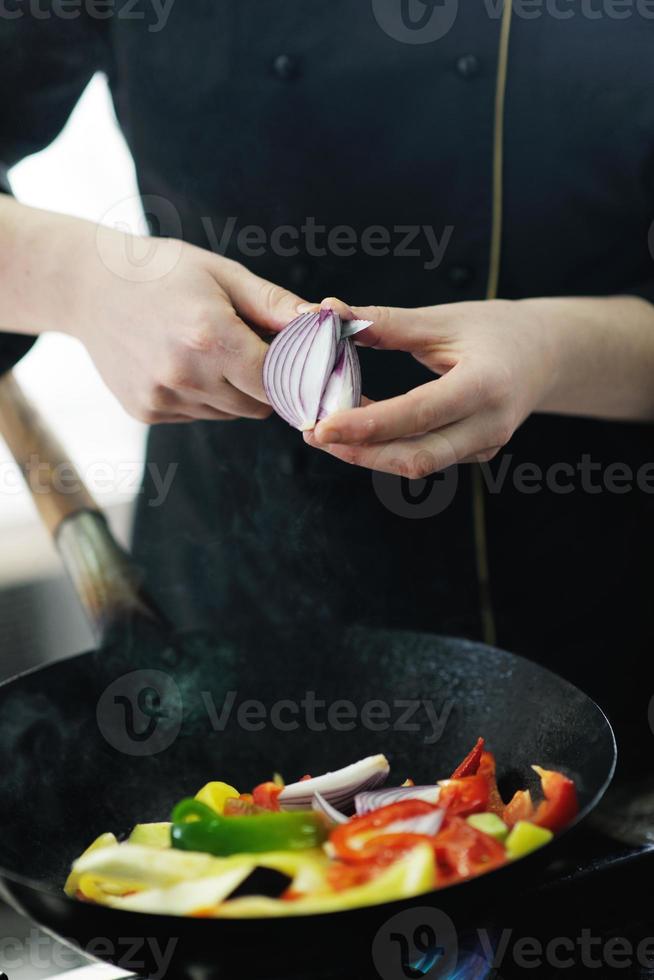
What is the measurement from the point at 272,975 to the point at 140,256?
57 cm

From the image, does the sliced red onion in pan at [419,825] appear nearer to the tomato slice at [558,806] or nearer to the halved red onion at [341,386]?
the tomato slice at [558,806]

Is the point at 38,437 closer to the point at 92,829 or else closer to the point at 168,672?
the point at 168,672

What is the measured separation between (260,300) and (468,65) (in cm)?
40

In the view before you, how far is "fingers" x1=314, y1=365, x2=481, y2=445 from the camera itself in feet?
2.20

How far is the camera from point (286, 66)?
3.35ft

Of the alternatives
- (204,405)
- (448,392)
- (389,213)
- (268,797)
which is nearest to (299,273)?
(389,213)

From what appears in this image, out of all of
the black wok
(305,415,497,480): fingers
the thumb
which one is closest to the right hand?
the thumb

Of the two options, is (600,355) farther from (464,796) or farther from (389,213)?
(464,796)

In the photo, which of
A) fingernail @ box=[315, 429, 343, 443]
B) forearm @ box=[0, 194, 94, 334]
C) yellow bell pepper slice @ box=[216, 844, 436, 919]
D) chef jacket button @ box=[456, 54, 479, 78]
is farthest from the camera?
chef jacket button @ box=[456, 54, 479, 78]

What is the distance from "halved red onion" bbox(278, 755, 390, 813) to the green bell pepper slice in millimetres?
62

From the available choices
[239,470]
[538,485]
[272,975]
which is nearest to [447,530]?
[538,485]

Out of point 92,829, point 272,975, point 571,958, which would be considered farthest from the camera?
point 92,829

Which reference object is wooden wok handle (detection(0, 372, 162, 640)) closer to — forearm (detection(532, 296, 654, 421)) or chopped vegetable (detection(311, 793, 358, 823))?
chopped vegetable (detection(311, 793, 358, 823))

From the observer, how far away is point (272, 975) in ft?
1.88
